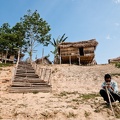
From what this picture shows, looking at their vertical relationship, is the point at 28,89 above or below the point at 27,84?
below

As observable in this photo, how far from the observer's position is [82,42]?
2894 cm

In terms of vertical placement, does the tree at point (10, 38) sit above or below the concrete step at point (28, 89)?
above

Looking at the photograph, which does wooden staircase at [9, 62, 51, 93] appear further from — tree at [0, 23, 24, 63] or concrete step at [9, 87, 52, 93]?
tree at [0, 23, 24, 63]

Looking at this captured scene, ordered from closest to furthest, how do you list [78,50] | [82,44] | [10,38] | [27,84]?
[27,84], [78,50], [82,44], [10,38]

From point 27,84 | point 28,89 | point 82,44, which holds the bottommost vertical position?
point 28,89

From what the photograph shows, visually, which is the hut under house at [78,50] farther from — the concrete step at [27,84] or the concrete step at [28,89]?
the concrete step at [28,89]

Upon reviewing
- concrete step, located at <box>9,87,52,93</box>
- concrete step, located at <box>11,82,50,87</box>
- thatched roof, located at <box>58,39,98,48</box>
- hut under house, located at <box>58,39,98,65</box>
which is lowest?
concrete step, located at <box>9,87,52,93</box>

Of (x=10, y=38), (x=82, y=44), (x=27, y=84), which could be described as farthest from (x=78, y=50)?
(x=27, y=84)

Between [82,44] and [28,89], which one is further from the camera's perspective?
[82,44]

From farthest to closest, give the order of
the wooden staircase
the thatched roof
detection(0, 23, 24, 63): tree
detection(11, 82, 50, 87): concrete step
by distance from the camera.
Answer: detection(0, 23, 24, 63): tree, the thatched roof, detection(11, 82, 50, 87): concrete step, the wooden staircase

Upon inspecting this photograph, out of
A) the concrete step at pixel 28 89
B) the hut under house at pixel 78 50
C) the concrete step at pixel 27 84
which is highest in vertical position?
the hut under house at pixel 78 50

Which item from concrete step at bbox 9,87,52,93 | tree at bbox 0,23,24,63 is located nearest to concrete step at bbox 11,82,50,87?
concrete step at bbox 9,87,52,93

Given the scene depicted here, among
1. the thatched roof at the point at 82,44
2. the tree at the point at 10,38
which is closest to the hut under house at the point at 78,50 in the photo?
the thatched roof at the point at 82,44

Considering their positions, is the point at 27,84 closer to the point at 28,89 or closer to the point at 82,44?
the point at 28,89
